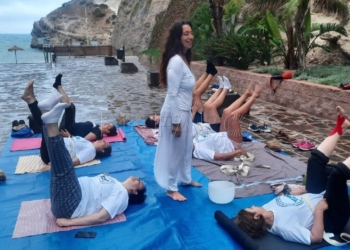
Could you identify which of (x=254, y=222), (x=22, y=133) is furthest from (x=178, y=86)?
(x=22, y=133)

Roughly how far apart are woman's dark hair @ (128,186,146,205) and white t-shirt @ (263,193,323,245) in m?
1.19

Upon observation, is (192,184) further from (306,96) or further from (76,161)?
(306,96)

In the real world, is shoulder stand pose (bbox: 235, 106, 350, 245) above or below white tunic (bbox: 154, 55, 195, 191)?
below

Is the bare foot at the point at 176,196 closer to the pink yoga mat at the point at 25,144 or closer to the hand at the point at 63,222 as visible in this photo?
the hand at the point at 63,222

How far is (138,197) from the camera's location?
3416mm

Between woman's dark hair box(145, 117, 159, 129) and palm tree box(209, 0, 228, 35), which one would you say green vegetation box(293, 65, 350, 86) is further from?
palm tree box(209, 0, 228, 35)

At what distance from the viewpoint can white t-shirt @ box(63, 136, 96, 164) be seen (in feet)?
14.7

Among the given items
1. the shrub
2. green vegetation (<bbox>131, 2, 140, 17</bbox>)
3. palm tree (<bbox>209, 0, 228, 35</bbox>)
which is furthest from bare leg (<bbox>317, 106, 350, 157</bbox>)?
the shrub

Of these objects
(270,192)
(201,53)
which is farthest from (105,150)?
(201,53)

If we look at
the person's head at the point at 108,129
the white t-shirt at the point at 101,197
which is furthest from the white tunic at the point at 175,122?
the person's head at the point at 108,129

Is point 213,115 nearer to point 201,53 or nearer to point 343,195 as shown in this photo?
point 343,195

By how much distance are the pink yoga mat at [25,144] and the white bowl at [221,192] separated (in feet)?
9.65

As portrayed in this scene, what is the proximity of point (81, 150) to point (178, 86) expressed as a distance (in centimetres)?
191

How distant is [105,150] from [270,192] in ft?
7.16
